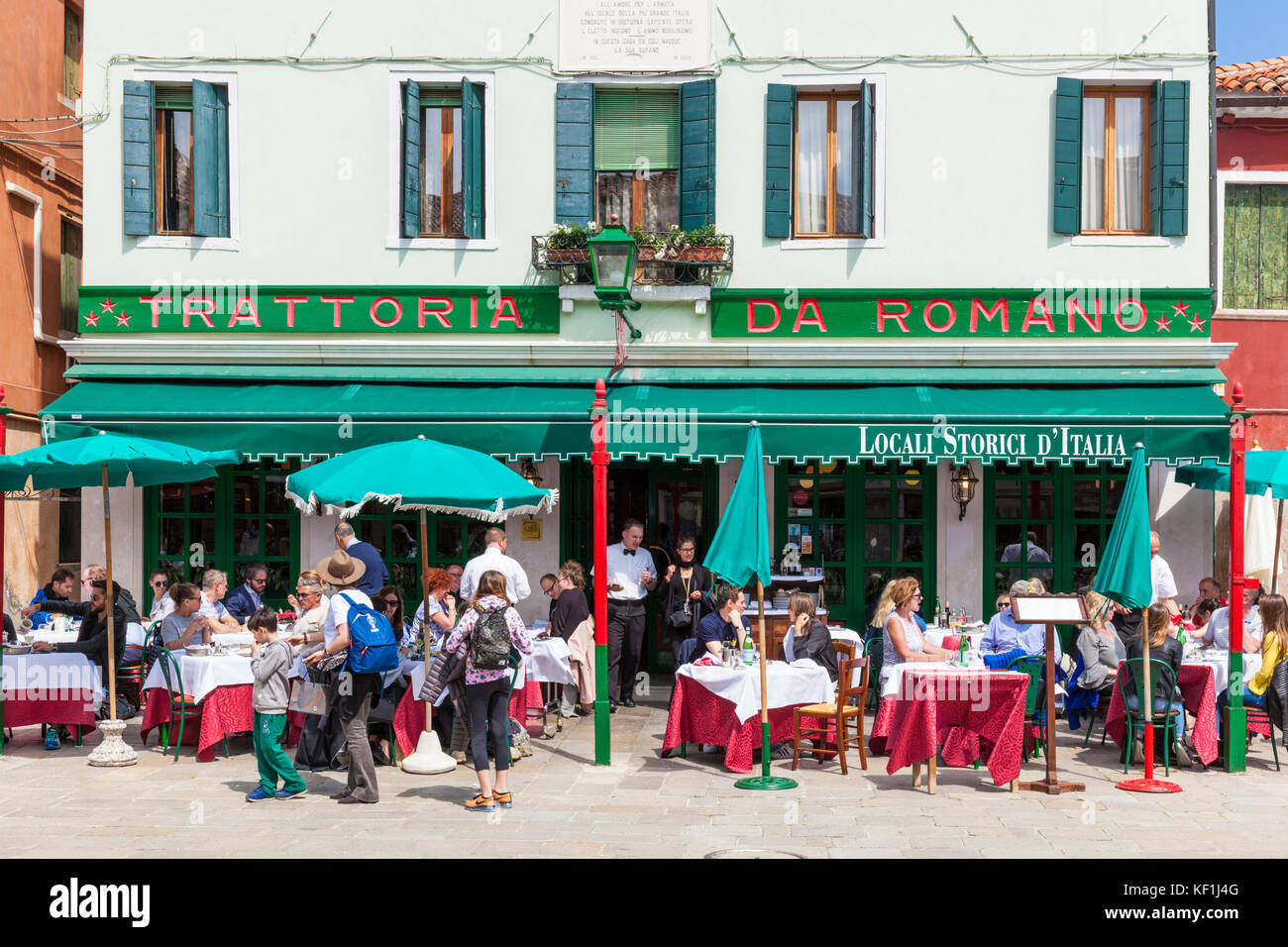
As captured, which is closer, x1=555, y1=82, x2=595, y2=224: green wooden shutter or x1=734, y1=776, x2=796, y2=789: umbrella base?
x1=734, y1=776, x2=796, y2=789: umbrella base

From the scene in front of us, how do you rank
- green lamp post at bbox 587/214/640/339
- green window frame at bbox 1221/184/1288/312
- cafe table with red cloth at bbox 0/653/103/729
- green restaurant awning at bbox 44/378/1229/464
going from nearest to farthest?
cafe table with red cloth at bbox 0/653/103/729, green lamp post at bbox 587/214/640/339, green restaurant awning at bbox 44/378/1229/464, green window frame at bbox 1221/184/1288/312

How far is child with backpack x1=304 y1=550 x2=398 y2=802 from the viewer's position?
8492 mm

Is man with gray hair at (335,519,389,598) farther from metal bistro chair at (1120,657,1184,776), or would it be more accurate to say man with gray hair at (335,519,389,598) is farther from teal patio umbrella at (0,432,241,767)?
metal bistro chair at (1120,657,1184,776)

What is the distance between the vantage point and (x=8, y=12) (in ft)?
52.9

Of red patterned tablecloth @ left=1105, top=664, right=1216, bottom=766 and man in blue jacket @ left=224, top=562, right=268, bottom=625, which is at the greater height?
man in blue jacket @ left=224, top=562, right=268, bottom=625

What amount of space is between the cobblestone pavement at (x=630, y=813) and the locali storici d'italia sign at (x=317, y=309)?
15.7 feet

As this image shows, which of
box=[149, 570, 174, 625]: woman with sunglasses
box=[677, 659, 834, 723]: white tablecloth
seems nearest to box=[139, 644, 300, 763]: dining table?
box=[149, 570, 174, 625]: woman with sunglasses

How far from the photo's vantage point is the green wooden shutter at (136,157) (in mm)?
13398

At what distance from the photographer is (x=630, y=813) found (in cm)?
841

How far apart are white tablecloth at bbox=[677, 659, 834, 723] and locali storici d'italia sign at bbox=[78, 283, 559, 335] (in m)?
4.69

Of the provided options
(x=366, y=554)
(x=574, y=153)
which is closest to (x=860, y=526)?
(x=574, y=153)

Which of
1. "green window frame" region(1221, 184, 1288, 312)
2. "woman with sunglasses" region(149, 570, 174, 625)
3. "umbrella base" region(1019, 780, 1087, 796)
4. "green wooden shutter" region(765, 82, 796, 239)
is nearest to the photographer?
"umbrella base" region(1019, 780, 1087, 796)

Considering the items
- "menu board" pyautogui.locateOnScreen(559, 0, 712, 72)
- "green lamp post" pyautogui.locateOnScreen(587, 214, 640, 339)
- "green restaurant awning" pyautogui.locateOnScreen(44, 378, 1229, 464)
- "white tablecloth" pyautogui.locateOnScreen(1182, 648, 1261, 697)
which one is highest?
"menu board" pyautogui.locateOnScreen(559, 0, 712, 72)
